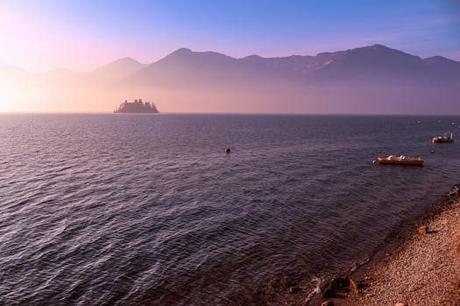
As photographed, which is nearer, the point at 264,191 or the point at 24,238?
the point at 24,238

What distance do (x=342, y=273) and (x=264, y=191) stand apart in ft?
81.2

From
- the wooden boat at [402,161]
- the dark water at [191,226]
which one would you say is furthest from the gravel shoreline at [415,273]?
the wooden boat at [402,161]

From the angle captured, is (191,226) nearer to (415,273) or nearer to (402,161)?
(415,273)

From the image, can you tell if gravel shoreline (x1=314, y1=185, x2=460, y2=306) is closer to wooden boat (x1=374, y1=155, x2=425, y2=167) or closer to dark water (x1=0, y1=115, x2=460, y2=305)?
dark water (x1=0, y1=115, x2=460, y2=305)

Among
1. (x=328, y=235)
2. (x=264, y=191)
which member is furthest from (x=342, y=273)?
(x=264, y=191)

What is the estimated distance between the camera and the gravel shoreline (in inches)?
870

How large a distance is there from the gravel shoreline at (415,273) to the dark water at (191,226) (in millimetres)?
2243

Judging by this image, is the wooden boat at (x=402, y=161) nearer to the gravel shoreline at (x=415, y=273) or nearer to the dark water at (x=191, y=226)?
the dark water at (x=191, y=226)

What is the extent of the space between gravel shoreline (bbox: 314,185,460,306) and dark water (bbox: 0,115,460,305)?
224 cm

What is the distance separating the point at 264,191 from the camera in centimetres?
5172

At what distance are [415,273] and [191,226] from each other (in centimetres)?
1954

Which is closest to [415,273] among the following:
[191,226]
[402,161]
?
[191,226]

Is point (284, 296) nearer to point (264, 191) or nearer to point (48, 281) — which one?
point (48, 281)

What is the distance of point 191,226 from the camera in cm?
3706
